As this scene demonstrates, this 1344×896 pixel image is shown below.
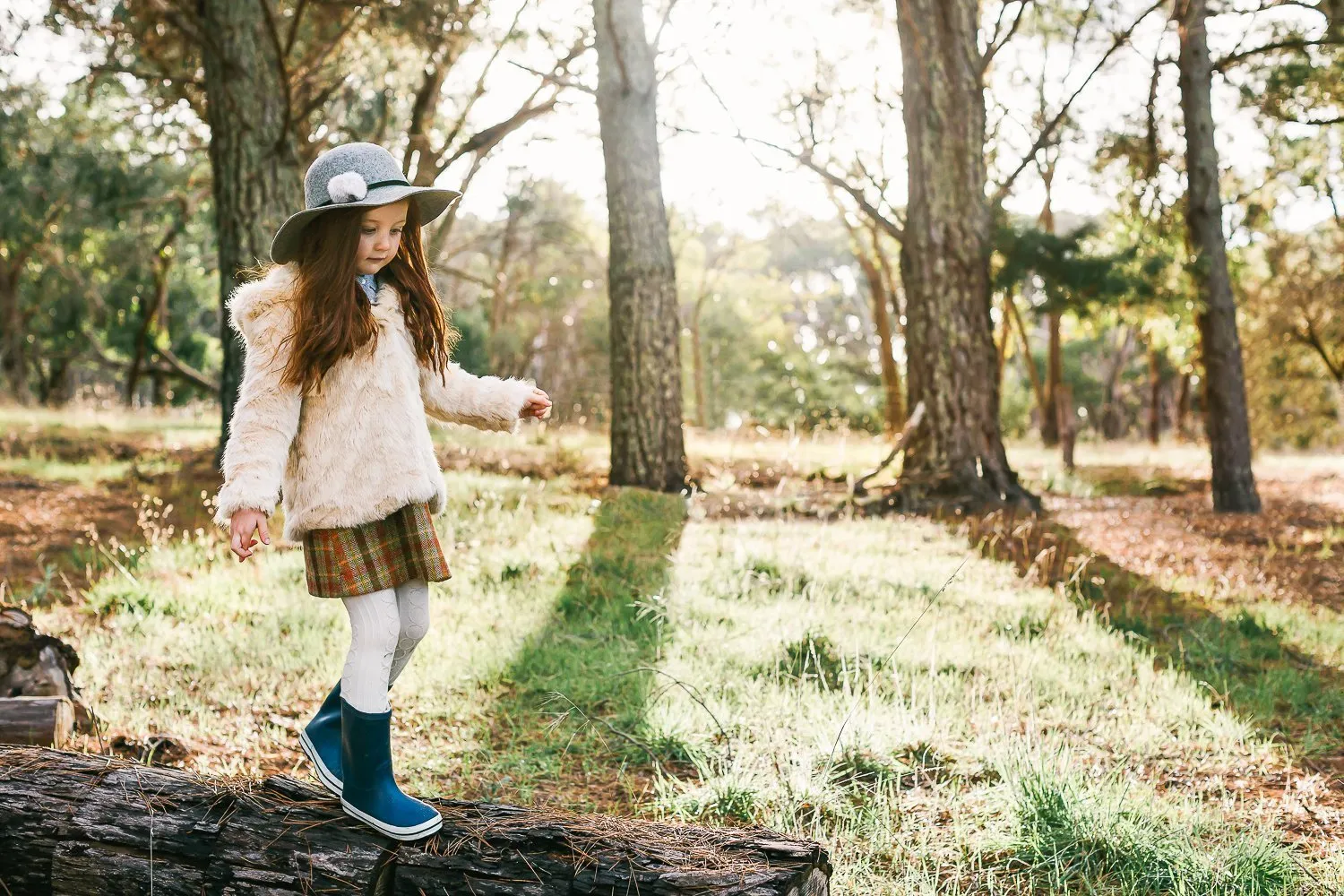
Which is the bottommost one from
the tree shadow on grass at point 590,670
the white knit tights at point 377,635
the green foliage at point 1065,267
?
the tree shadow on grass at point 590,670

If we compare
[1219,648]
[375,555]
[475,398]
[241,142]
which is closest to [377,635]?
[375,555]

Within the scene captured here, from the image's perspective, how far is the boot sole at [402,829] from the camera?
246 cm

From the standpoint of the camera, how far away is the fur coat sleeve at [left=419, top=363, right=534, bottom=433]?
3.07 m

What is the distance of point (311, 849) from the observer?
246 cm

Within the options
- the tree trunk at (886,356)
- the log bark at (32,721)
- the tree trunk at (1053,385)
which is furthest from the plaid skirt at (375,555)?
the tree trunk at (1053,385)

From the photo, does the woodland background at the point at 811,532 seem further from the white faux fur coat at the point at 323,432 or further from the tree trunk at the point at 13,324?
the tree trunk at the point at 13,324

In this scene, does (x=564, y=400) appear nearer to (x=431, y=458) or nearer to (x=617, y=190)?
(x=617, y=190)

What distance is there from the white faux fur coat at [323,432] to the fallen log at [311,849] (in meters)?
0.71

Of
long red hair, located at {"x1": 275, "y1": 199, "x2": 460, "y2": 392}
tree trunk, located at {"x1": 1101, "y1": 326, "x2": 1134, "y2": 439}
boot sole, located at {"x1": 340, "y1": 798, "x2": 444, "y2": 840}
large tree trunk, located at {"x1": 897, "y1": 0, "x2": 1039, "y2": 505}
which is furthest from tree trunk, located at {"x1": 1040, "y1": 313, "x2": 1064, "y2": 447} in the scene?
boot sole, located at {"x1": 340, "y1": 798, "x2": 444, "y2": 840}

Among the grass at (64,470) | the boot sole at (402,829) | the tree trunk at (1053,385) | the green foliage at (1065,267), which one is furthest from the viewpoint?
the tree trunk at (1053,385)

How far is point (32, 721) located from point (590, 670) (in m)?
2.10

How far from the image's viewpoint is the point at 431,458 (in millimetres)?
2912

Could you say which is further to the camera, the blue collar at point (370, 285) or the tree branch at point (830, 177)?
the tree branch at point (830, 177)

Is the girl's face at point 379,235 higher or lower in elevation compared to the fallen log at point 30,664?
higher
